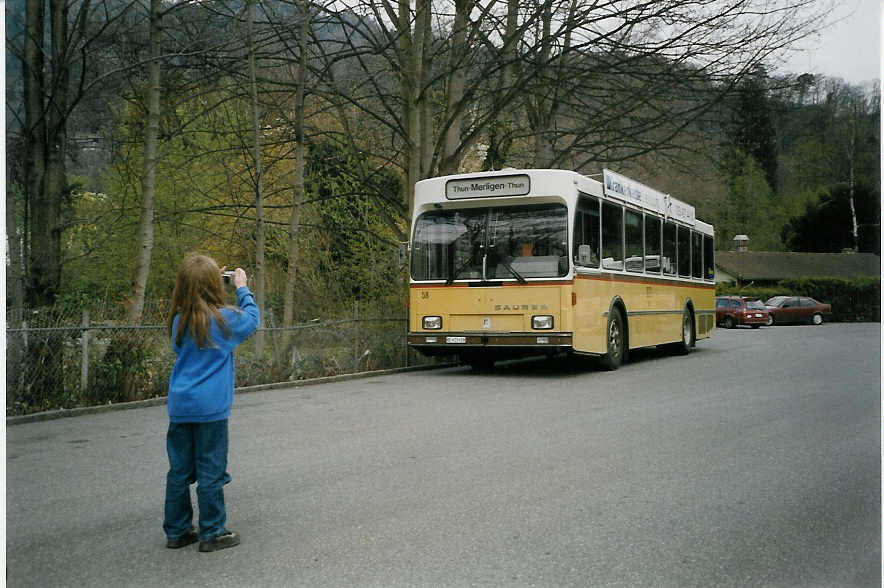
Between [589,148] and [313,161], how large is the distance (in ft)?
21.5

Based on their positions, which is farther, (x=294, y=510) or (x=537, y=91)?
(x=537, y=91)

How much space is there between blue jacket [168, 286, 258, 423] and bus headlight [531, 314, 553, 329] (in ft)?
30.5

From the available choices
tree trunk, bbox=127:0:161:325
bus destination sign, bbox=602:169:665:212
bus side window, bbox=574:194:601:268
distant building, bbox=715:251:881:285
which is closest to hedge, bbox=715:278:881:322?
distant building, bbox=715:251:881:285

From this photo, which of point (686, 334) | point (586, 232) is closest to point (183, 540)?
point (586, 232)

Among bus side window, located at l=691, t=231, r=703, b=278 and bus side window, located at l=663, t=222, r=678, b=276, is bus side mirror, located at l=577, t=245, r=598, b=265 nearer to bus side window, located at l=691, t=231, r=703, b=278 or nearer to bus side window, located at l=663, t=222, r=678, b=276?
bus side window, located at l=663, t=222, r=678, b=276

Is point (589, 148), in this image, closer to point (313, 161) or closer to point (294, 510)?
point (313, 161)

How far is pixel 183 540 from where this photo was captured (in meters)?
4.76

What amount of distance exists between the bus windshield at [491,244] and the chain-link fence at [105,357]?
2267mm

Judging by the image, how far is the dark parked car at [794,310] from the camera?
41.8 metres

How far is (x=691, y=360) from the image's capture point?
18.3 metres

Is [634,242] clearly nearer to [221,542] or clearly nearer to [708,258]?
[708,258]

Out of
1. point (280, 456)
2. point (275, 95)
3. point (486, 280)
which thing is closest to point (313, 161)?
point (275, 95)

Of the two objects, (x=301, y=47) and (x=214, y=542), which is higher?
(x=301, y=47)

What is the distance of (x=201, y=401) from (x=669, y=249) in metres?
15.7
